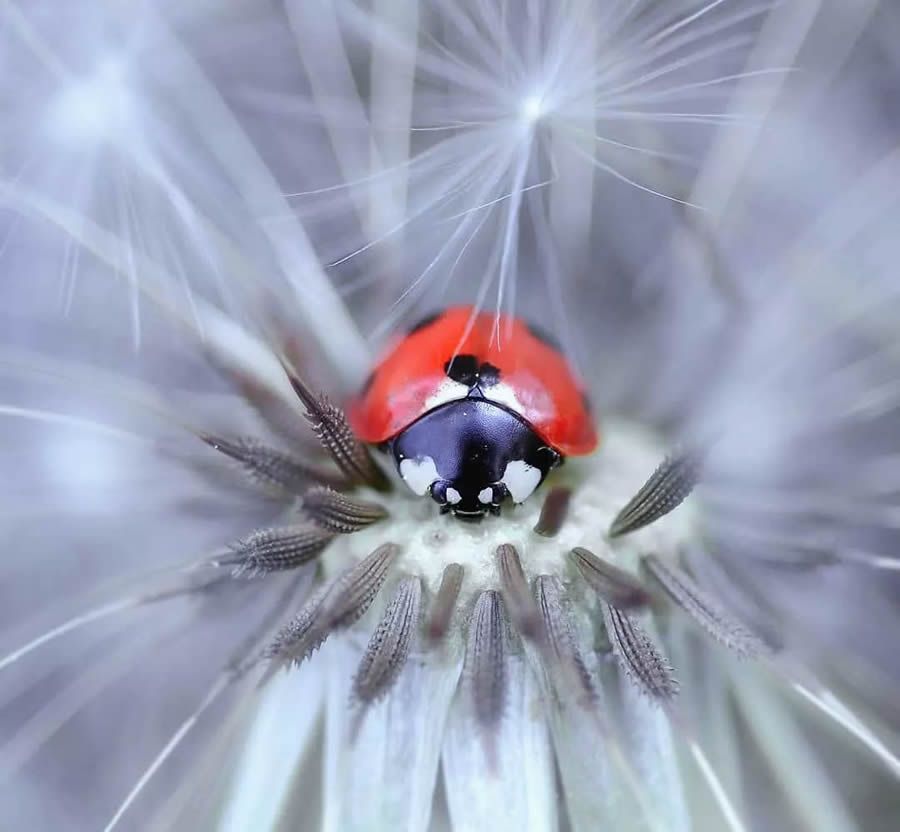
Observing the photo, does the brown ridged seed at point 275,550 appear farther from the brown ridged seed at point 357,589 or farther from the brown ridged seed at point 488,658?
the brown ridged seed at point 488,658

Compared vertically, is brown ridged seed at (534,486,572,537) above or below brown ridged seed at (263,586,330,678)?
above

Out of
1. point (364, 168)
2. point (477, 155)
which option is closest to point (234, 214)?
point (364, 168)

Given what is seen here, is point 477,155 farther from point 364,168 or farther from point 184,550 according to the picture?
point 184,550

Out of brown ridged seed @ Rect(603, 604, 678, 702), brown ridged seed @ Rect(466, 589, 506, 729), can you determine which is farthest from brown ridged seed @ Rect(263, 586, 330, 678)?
brown ridged seed @ Rect(603, 604, 678, 702)

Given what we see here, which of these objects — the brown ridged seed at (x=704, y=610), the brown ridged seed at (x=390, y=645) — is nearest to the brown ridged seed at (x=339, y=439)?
the brown ridged seed at (x=390, y=645)

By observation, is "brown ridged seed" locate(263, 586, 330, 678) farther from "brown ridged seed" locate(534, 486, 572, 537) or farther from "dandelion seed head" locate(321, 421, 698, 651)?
"brown ridged seed" locate(534, 486, 572, 537)
